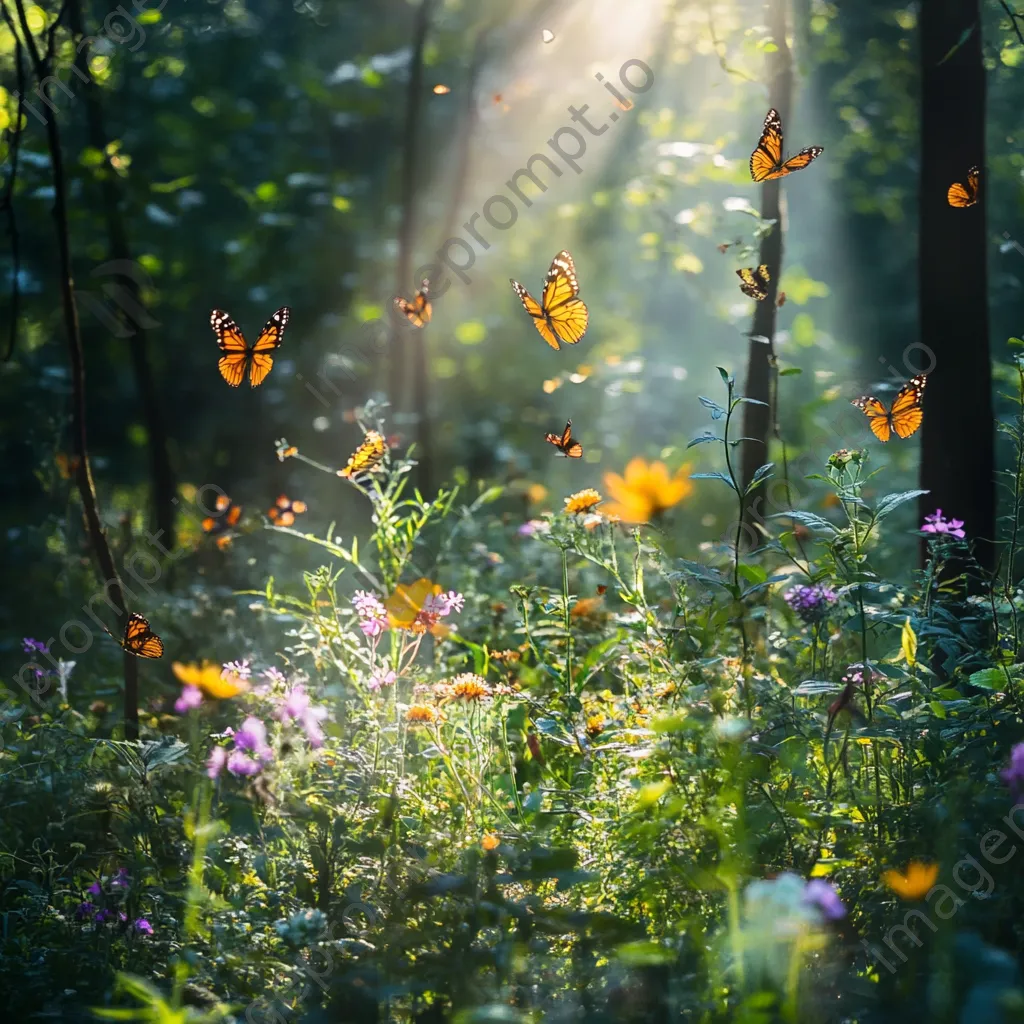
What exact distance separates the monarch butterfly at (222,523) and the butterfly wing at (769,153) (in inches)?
99.2

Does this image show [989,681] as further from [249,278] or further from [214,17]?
[214,17]

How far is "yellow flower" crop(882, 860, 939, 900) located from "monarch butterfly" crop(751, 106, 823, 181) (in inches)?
64.9

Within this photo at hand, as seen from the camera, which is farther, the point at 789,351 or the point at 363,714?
the point at 789,351

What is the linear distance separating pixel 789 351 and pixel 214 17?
4928 millimetres

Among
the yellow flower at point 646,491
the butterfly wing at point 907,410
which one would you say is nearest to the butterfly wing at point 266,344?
the yellow flower at point 646,491

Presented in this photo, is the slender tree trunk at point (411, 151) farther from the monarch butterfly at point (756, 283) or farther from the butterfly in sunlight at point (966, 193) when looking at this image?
the butterfly in sunlight at point (966, 193)

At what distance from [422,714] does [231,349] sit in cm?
161

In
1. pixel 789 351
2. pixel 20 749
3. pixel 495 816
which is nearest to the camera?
pixel 495 816

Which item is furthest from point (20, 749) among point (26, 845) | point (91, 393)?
point (91, 393)

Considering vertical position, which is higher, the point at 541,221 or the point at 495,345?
the point at 541,221

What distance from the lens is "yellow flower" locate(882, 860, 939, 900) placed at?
177 centimetres

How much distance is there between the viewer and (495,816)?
261 centimetres

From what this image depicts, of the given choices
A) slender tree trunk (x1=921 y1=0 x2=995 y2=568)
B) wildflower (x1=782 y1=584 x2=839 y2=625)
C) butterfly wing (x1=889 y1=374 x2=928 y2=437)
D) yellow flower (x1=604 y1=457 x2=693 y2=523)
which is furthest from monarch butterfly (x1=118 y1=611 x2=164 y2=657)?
slender tree trunk (x1=921 y1=0 x2=995 y2=568)

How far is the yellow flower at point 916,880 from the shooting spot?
5.80 ft
